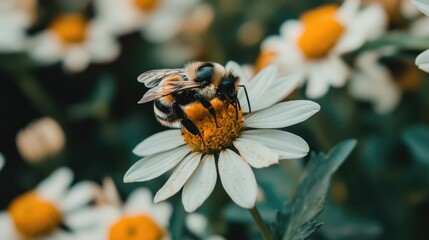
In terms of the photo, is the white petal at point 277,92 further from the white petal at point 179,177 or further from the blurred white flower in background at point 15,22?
the blurred white flower in background at point 15,22

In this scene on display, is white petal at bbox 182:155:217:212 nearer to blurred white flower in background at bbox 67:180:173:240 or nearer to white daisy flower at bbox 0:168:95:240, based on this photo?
blurred white flower in background at bbox 67:180:173:240

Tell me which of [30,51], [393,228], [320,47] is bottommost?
[393,228]

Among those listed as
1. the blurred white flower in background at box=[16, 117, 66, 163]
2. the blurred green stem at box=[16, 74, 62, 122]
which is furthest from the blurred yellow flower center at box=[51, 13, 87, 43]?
the blurred white flower in background at box=[16, 117, 66, 163]

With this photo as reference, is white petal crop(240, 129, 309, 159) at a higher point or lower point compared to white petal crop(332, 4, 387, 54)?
lower

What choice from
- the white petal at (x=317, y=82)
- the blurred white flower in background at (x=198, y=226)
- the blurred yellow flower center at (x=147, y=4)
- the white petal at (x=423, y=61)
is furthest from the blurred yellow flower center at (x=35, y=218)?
the white petal at (x=423, y=61)

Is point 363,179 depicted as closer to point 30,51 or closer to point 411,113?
point 411,113

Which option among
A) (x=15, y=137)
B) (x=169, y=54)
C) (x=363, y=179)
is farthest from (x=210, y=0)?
(x=363, y=179)
